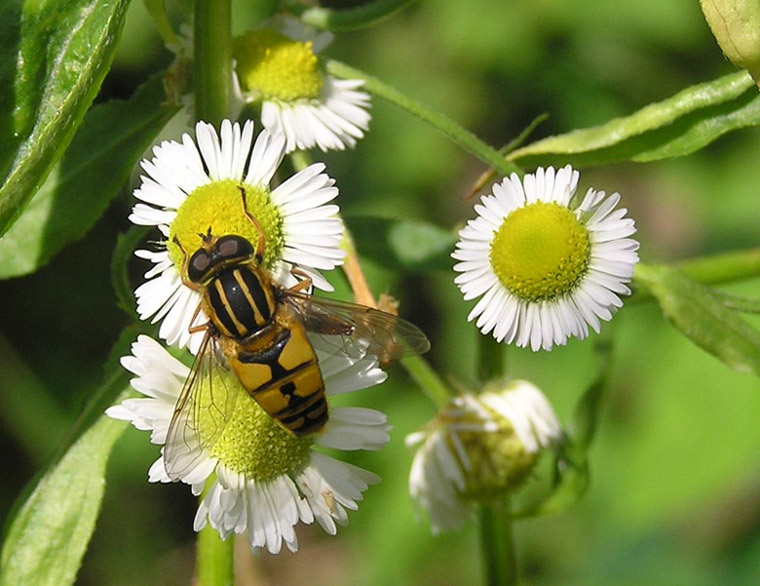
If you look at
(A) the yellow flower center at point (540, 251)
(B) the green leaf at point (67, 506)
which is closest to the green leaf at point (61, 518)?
(B) the green leaf at point (67, 506)

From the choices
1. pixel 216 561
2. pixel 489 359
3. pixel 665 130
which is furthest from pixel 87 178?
pixel 665 130

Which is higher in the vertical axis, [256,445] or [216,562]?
[256,445]

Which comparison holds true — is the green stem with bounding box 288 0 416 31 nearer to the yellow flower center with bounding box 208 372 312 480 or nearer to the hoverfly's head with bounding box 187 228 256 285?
the hoverfly's head with bounding box 187 228 256 285

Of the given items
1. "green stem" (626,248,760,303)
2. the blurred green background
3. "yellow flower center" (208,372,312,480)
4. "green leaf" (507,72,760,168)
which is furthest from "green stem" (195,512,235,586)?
the blurred green background

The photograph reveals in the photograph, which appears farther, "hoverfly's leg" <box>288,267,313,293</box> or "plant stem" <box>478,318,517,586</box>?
"plant stem" <box>478,318,517,586</box>

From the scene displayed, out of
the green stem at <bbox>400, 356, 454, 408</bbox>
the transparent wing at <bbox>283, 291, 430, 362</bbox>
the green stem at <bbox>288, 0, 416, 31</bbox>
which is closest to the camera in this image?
the transparent wing at <bbox>283, 291, 430, 362</bbox>

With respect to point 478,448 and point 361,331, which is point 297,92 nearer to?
point 361,331

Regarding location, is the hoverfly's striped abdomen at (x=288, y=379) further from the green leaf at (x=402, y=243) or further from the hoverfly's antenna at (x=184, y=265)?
the green leaf at (x=402, y=243)

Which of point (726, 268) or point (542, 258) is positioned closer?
point (542, 258)
